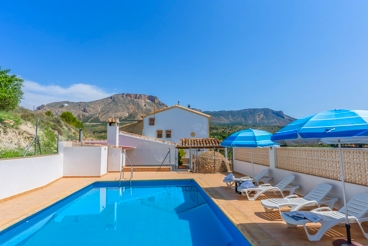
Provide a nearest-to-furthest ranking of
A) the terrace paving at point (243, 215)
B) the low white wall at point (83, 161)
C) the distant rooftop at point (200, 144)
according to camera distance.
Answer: the terrace paving at point (243, 215) < the low white wall at point (83, 161) < the distant rooftop at point (200, 144)

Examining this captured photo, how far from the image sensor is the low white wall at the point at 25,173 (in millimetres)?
9823

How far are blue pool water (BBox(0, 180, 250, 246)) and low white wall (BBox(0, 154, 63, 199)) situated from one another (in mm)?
2383

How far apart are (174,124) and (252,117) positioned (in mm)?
60230

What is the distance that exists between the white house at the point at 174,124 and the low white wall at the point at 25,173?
20.1 metres

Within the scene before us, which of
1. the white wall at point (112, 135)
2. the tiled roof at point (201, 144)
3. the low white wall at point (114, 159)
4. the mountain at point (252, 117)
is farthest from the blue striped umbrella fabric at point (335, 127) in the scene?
the mountain at point (252, 117)

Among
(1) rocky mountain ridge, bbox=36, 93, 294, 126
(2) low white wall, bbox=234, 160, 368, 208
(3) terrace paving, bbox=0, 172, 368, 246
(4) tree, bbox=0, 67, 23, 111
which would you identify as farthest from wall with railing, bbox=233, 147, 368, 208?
(1) rocky mountain ridge, bbox=36, 93, 294, 126

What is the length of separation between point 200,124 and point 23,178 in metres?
26.4

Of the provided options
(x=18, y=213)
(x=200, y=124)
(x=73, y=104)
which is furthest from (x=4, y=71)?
(x=73, y=104)

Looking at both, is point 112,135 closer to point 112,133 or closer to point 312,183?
point 112,133

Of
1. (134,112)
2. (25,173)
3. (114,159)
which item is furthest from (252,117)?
(25,173)

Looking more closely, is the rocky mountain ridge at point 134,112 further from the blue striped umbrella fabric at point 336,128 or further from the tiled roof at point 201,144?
the blue striped umbrella fabric at point 336,128

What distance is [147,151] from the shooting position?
80.4 feet

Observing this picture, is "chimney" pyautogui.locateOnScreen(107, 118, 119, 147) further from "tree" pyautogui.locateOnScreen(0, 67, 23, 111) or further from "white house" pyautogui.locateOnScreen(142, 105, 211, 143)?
"white house" pyautogui.locateOnScreen(142, 105, 211, 143)

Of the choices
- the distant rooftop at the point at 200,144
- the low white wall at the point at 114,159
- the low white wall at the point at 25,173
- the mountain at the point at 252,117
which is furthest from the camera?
the mountain at the point at 252,117
